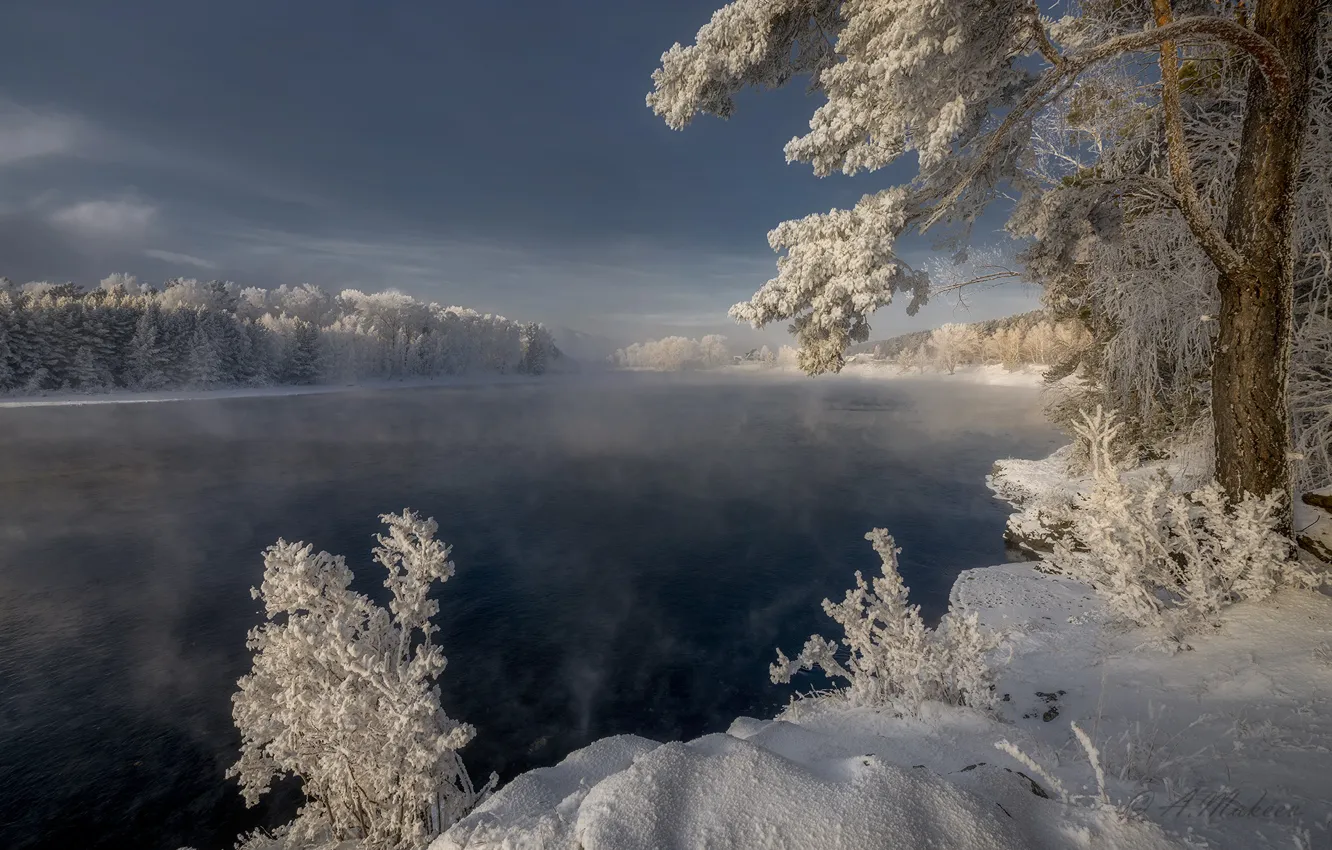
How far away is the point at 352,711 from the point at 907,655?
15.9 feet

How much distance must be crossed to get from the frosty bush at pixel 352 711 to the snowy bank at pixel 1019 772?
1.54 metres

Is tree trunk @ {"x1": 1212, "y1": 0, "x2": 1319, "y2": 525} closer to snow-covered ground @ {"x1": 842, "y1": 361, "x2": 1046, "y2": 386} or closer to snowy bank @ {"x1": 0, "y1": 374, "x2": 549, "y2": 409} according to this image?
snow-covered ground @ {"x1": 842, "y1": 361, "x2": 1046, "y2": 386}

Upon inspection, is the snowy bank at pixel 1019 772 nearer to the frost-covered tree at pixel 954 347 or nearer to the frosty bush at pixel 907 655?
the frosty bush at pixel 907 655

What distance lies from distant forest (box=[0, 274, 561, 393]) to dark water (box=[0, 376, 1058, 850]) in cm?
3279

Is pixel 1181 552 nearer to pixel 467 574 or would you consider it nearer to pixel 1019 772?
pixel 1019 772

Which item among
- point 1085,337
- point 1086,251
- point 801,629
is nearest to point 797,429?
point 1085,337

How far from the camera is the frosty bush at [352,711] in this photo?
4.78 m

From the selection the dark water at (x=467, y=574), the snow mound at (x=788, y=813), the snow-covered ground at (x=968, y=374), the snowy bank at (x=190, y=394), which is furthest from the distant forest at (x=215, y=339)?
the snow mound at (x=788, y=813)

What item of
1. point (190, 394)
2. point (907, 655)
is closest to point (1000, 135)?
point (907, 655)

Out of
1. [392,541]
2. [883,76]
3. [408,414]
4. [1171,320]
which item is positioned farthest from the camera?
[408,414]

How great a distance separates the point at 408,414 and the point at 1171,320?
60.1 m

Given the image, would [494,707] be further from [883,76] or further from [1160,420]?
[1160,420]

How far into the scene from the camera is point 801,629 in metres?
12.9

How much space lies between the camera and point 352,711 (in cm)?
488
